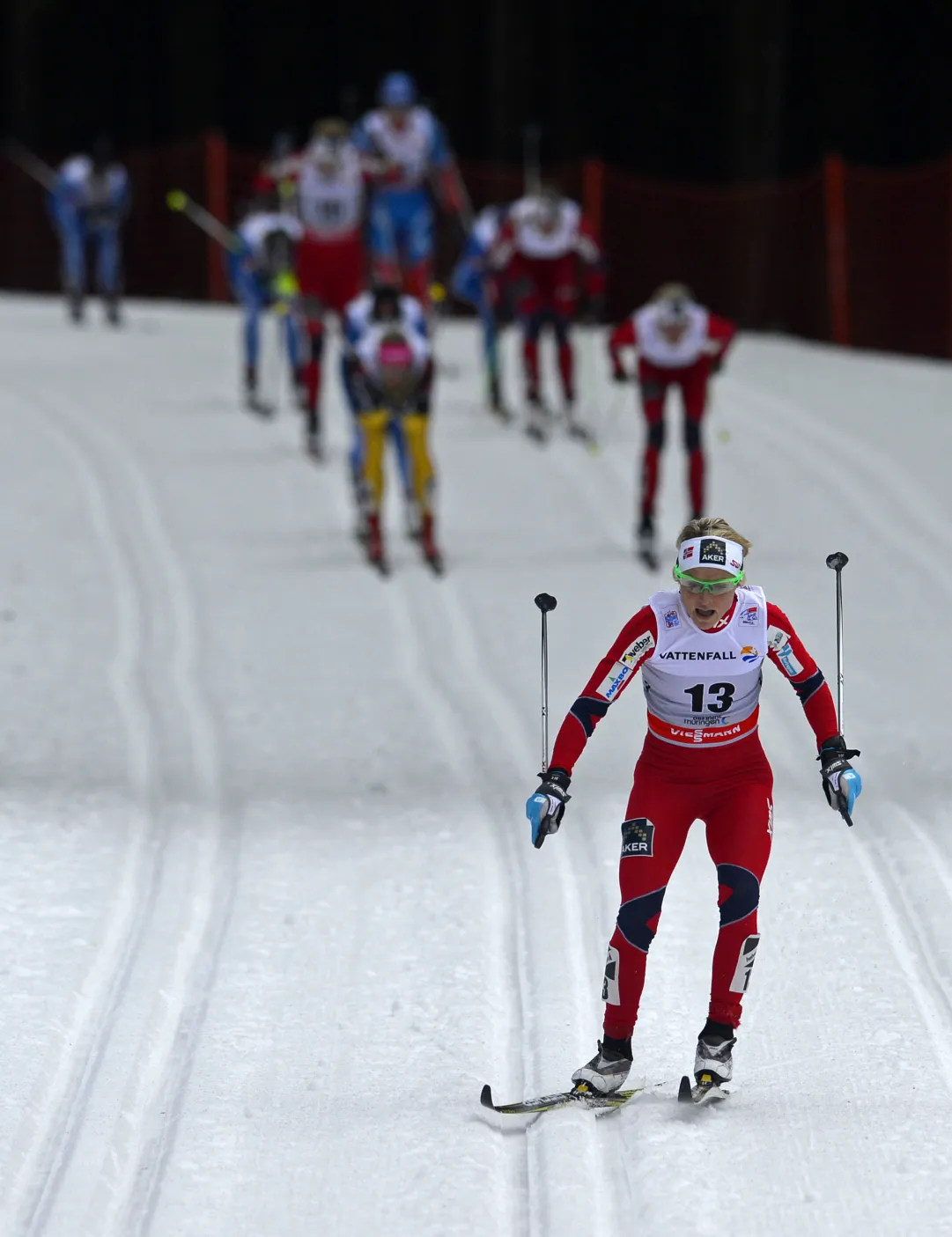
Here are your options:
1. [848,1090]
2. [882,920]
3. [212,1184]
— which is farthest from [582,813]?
[212,1184]

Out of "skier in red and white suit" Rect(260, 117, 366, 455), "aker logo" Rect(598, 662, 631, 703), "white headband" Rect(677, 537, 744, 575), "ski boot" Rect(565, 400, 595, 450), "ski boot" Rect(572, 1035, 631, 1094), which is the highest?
"skier in red and white suit" Rect(260, 117, 366, 455)

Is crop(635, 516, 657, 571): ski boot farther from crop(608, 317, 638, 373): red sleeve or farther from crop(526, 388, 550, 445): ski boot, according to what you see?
crop(526, 388, 550, 445): ski boot

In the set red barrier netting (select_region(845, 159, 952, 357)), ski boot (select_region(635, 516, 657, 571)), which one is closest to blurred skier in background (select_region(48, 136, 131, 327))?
red barrier netting (select_region(845, 159, 952, 357))

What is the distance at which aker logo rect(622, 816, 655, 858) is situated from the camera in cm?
715

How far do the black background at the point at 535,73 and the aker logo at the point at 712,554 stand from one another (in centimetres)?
1867

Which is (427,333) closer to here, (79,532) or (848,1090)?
(79,532)

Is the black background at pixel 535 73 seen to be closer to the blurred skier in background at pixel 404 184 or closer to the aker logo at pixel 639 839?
the blurred skier in background at pixel 404 184

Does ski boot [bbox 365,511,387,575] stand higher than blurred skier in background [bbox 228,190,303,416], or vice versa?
blurred skier in background [bbox 228,190,303,416]

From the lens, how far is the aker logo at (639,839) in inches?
282

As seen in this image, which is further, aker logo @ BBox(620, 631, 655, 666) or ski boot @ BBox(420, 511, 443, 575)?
ski boot @ BBox(420, 511, 443, 575)

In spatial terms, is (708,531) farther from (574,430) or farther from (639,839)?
(574,430)

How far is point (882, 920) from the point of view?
9000mm

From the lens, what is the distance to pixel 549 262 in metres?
16.7

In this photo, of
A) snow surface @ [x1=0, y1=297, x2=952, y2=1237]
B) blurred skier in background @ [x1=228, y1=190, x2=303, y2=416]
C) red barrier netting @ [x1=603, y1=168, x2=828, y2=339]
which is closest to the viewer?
snow surface @ [x1=0, y1=297, x2=952, y2=1237]
